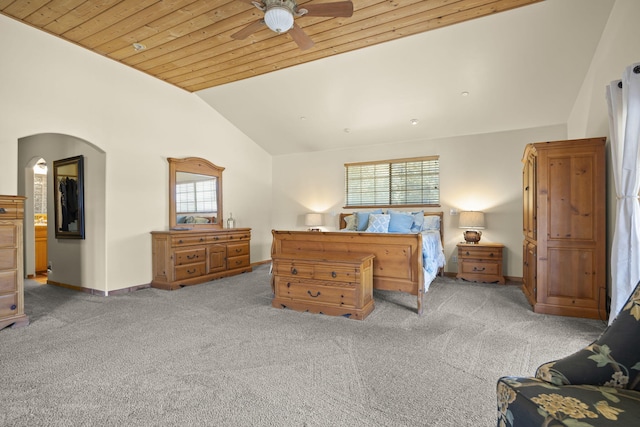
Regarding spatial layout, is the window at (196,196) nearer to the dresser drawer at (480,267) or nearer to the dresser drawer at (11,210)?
the dresser drawer at (11,210)

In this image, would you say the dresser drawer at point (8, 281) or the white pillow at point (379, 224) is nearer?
the dresser drawer at point (8, 281)

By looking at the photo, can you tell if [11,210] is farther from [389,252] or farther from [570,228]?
[570,228]

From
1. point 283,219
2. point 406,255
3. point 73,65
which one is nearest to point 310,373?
point 406,255

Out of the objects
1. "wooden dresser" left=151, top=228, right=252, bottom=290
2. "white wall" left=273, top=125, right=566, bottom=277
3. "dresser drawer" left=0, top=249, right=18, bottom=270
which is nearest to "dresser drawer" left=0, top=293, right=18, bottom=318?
"dresser drawer" left=0, top=249, right=18, bottom=270

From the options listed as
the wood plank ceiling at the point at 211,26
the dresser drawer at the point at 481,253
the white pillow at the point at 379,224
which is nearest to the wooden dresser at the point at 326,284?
the white pillow at the point at 379,224

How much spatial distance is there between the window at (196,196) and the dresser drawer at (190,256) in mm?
785

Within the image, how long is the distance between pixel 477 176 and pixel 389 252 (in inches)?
114

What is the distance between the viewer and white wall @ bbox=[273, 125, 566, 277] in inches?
209

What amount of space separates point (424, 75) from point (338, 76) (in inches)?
46.8

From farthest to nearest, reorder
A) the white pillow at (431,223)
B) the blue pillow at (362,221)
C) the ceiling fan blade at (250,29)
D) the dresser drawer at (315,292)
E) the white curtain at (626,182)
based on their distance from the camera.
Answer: the blue pillow at (362,221) < the white pillow at (431,223) < the dresser drawer at (315,292) < the ceiling fan blade at (250,29) < the white curtain at (626,182)

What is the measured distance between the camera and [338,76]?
4680 mm

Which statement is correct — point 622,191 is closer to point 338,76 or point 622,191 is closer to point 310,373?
point 310,373

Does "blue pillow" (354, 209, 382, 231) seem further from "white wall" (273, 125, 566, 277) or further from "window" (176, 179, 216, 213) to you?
"window" (176, 179, 216, 213)

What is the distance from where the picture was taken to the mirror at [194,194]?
5.27 metres
